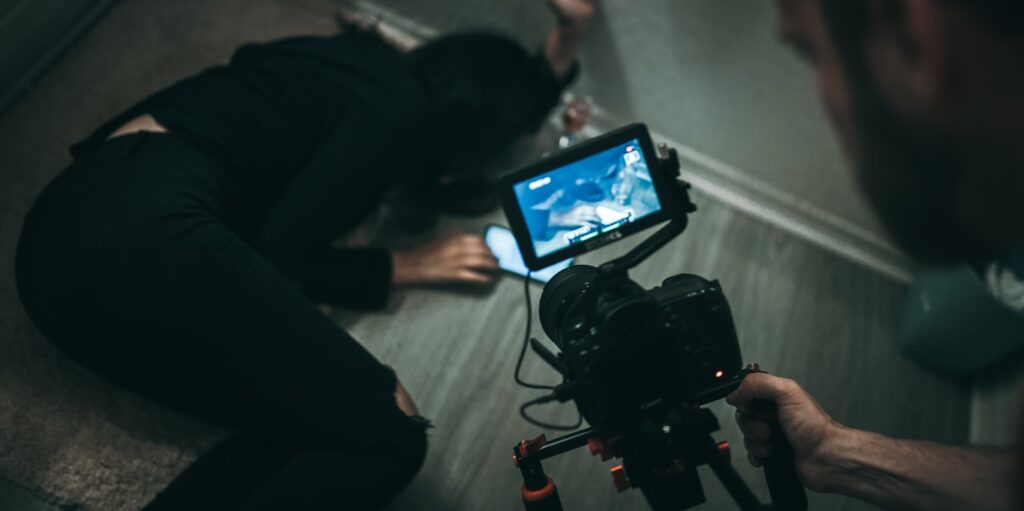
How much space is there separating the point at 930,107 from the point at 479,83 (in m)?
1.07

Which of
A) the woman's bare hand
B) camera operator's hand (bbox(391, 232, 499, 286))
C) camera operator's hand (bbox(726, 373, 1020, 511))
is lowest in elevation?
the woman's bare hand

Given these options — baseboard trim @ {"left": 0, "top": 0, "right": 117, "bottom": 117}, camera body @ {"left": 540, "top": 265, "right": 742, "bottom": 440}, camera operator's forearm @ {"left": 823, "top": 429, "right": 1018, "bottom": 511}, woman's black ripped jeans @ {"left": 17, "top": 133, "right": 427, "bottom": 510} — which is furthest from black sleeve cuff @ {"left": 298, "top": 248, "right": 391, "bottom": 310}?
camera operator's forearm @ {"left": 823, "top": 429, "right": 1018, "bottom": 511}

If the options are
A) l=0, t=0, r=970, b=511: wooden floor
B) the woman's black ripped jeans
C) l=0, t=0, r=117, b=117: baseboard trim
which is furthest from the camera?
l=0, t=0, r=117, b=117: baseboard trim

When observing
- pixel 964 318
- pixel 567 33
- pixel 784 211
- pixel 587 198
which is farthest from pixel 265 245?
pixel 964 318

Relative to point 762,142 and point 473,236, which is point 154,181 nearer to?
point 473,236

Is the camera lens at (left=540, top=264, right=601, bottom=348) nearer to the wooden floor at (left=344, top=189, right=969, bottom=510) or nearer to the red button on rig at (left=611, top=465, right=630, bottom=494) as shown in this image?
the red button on rig at (left=611, top=465, right=630, bottom=494)

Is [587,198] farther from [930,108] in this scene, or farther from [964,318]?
[964,318]

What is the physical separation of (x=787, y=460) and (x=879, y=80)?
0.53m

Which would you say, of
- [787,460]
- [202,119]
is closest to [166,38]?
[202,119]

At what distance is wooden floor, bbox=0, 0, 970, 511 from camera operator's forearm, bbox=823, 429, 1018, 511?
467mm

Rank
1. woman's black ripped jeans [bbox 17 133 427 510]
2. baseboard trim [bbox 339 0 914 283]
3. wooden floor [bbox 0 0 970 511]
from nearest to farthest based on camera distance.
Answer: woman's black ripped jeans [bbox 17 133 427 510] → wooden floor [bbox 0 0 970 511] → baseboard trim [bbox 339 0 914 283]

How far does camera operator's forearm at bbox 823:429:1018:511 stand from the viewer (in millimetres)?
827

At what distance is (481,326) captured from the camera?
1.50m

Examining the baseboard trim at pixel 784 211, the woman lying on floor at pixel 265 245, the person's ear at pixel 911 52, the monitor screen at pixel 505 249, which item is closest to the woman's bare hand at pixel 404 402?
the woman lying on floor at pixel 265 245
